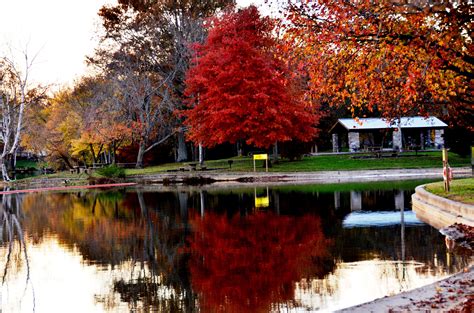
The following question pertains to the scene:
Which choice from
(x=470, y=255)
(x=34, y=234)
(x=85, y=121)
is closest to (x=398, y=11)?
(x=470, y=255)

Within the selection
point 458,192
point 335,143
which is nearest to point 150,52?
point 335,143

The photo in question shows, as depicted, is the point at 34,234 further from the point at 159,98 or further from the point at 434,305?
the point at 159,98

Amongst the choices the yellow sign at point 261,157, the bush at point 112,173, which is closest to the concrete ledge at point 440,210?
the yellow sign at point 261,157

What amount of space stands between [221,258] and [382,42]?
18.7ft

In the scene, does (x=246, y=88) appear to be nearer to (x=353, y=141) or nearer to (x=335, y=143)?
(x=353, y=141)

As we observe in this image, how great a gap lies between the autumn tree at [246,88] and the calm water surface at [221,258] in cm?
2078

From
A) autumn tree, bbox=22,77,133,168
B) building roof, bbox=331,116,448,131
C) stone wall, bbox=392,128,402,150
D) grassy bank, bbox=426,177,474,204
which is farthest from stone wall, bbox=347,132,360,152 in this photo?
grassy bank, bbox=426,177,474,204

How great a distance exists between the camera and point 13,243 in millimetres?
17547

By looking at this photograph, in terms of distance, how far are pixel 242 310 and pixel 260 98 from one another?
36.2 m

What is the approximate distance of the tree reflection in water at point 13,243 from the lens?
13367mm

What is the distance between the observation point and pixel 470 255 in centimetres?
1253

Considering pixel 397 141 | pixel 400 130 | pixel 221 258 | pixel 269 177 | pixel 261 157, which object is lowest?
pixel 221 258

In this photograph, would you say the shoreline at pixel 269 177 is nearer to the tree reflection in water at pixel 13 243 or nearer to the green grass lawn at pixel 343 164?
the green grass lawn at pixel 343 164

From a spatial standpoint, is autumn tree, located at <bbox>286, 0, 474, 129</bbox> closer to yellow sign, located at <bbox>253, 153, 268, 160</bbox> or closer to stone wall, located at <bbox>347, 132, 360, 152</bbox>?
yellow sign, located at <bbox>253, 153, 268, 160</bbox>
